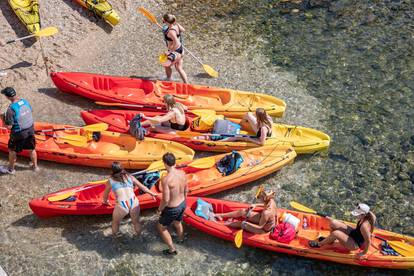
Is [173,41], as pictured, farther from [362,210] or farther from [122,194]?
[362,210]

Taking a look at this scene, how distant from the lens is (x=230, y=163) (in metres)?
10.5

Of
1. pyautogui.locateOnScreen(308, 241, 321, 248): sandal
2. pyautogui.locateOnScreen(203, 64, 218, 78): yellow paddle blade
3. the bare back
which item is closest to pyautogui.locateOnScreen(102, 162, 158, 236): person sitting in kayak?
the bare back

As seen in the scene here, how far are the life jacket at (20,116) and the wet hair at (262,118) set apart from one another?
192 inches

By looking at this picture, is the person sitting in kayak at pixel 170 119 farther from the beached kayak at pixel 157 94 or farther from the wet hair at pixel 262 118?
the wet hair at pixel 262 118

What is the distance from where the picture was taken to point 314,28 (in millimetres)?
16109

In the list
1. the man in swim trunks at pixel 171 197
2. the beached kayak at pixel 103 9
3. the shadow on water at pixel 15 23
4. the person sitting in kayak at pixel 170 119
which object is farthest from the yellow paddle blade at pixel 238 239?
the beached kayak at pixel 103 9

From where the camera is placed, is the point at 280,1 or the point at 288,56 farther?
the point at 280,1

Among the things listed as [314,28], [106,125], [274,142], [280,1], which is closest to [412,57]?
[314,28]

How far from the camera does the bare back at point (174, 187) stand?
26.8 ft

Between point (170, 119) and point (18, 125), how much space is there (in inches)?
131

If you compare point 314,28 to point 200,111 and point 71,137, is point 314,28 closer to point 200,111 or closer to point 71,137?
point 200,111

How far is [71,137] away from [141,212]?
2599 millimetres

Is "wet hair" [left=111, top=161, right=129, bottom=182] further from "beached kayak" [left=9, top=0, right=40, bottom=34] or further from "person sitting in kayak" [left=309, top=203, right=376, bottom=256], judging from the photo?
"beached kayak" [left=9, top=0, right=40, bottom=34]

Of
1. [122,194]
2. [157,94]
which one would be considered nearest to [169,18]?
[157,94]
